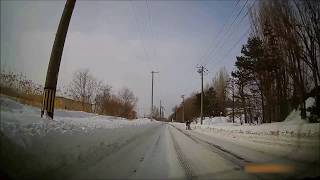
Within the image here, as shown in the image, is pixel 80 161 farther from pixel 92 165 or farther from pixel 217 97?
pixel 217 97

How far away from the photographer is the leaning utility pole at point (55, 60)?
12719 mm

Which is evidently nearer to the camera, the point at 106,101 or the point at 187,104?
the point at 106,101

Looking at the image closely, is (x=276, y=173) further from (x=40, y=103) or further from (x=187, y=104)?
(x=187, y=104)

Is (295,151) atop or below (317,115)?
below

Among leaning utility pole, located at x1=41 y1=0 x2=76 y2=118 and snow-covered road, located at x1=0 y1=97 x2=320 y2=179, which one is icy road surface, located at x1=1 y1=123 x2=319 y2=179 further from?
leaning utility pole, located at x1=41 y1=0 x2=76 y2=118

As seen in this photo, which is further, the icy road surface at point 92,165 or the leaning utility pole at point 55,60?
the leaning utility pole at point 55,60

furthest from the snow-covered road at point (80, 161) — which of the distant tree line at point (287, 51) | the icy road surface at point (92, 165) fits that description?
the distant tree line at point (287, 51)

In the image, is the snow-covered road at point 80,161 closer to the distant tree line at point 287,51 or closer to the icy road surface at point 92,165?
the icy road surface at point 92,165

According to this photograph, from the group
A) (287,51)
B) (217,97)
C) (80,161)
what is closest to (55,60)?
(80,161)

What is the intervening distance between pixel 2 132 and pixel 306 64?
7.54 m

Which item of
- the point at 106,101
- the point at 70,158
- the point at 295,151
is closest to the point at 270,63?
the point at 295,151

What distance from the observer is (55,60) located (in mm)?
12875

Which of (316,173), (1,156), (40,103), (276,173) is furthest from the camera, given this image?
(40,103)

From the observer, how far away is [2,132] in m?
6.09
